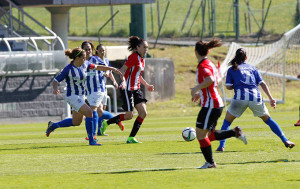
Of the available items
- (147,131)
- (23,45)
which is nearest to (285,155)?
(147,131)

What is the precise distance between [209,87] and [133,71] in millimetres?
4519

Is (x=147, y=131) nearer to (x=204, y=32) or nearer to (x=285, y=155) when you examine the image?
(x=285, y=155)

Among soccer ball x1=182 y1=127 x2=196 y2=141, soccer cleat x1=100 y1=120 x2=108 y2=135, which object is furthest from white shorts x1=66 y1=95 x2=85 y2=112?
soccer cleat x1=100 y1=120 x2=108 y2=135

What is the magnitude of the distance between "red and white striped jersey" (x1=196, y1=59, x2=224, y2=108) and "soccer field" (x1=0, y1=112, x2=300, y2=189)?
2.80ft

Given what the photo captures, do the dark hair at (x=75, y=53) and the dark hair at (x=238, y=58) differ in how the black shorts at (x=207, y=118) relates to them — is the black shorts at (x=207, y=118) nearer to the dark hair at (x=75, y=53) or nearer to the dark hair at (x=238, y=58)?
the dark hair at (x=238, y=58)

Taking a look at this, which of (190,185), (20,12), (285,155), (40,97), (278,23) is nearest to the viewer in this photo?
(190,185)

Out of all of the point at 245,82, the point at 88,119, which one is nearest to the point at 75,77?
the point at 88,119

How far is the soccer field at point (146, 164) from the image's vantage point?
830 centimetres

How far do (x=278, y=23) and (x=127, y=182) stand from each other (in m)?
36.3

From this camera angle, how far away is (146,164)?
1016 centimetres

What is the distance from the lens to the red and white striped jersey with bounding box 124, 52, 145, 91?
13.8 meters

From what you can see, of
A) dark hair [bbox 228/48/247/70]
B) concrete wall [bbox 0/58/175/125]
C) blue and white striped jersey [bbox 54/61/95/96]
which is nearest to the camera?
dark hair [bbox 228/48/247/70]

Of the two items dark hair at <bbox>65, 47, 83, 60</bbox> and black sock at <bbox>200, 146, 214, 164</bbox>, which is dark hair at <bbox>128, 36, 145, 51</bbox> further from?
black sock at <bbox>200, 146, 214, 164</bbox>

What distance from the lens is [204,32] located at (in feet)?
128
